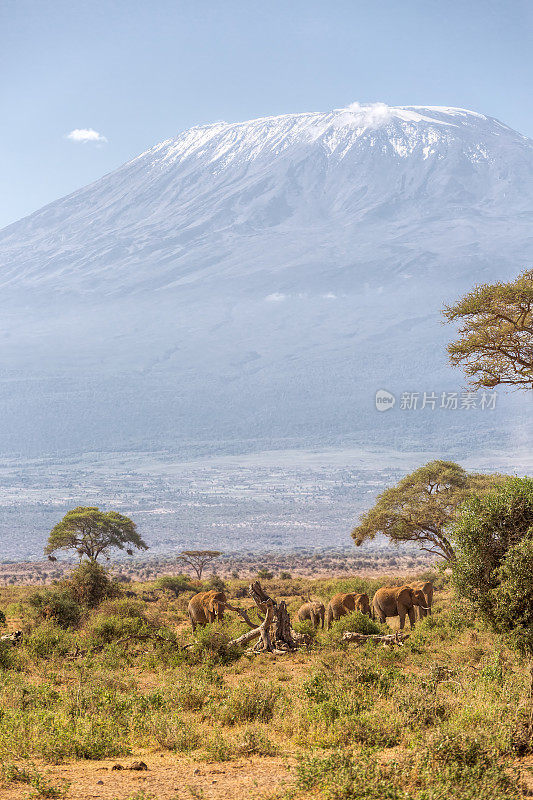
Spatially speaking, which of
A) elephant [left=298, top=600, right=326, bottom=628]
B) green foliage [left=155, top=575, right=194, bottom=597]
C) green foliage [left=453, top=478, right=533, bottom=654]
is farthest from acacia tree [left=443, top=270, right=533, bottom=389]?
green foliage [left=155, top=575, right=194, bottom=597]

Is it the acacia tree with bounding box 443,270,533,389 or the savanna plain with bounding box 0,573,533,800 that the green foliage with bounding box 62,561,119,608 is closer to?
the savanna plain with bounding box 0,573,533,800

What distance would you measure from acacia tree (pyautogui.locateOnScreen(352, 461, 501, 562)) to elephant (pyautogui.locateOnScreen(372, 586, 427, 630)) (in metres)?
7.50

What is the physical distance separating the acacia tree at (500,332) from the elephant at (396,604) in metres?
8.19

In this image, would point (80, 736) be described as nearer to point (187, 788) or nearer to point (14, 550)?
point (187, 788)

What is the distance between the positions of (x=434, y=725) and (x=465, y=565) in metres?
2.73

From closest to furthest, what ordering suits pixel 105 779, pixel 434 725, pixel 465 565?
1. pixel 105 779
2. pixel 434 725
3. pixel 465 565

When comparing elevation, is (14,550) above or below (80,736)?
below

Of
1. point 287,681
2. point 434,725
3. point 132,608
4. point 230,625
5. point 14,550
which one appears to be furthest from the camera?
point 14,550

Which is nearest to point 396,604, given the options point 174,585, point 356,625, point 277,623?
point 356,625

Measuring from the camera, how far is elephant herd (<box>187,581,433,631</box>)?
20.9 meters

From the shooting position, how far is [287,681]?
13594 millimetres

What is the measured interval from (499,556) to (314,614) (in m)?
11.6

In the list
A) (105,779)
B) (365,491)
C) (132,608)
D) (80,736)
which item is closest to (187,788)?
(105,779)

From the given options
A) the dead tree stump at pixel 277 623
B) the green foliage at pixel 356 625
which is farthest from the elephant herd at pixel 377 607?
the dead tree stump at pixel 277 623
